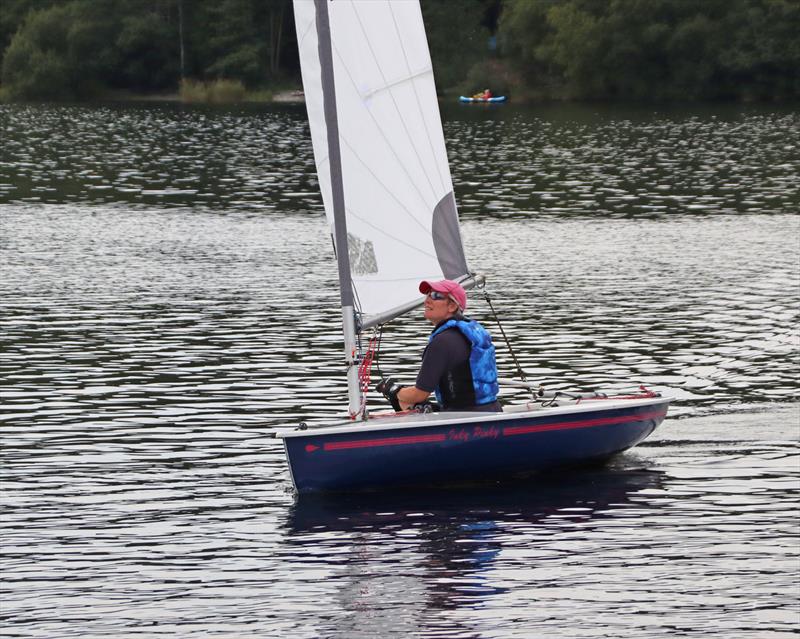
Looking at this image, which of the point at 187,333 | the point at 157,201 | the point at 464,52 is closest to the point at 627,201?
the point at 157,201

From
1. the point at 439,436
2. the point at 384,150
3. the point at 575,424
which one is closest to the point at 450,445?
the point at 439,436

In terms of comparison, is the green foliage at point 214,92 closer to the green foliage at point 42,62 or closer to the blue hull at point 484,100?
the green foliage at point 42,62

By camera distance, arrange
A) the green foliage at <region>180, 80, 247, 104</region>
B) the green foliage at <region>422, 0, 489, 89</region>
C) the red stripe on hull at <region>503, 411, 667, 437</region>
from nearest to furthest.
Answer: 1. the red stripe on hull at <region>503, 411, 667, 437</region>
2. the green foliage at <region>180, 80, 247, 104</region>
3. the green foliage at <region>422, 0, 489, 89</region>

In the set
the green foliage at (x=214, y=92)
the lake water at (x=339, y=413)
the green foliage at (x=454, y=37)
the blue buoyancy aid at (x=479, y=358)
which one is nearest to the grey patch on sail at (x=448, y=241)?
the blue buoyancy aid at (x=479, y=358)

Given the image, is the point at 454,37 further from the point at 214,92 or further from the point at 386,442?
the point at 386,442

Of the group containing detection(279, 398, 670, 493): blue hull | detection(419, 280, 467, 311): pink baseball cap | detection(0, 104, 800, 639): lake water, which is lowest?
detection(0, 104, 800, 639): lake water

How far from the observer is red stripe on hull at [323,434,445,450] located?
632 inches

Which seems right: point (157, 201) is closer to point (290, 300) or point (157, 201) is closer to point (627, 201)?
point (627, 201)

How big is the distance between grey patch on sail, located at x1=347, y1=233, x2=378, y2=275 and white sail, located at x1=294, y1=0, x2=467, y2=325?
0.01 metres

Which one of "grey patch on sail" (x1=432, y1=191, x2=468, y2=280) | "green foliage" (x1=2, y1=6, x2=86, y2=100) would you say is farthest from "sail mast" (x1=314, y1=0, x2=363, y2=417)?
"green foliage" (x1=2, y1=6, x2=86, y2=100)

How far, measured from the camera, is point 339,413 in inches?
814

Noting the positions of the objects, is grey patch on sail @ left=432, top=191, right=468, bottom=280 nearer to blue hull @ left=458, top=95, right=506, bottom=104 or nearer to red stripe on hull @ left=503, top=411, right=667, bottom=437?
red stripe on hull @ left=503, top=411, right=667, bottom=437

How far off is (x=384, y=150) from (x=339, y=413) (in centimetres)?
477

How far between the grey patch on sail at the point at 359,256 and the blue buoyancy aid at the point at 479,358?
1.22 meters
